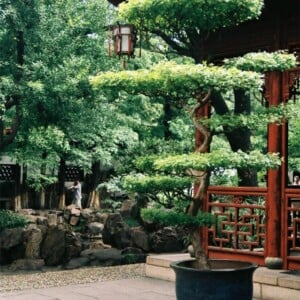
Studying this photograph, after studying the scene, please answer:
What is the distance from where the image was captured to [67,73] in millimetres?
12180

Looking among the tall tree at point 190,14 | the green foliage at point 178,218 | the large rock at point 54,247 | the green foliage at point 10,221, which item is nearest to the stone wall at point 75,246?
the large rock at point 54,247

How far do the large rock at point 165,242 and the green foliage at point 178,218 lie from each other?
8879mm

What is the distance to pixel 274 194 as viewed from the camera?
7.12 m

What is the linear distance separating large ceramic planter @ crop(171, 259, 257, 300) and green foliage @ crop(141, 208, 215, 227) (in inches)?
15.1

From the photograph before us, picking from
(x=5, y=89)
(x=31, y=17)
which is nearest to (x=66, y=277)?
(x=5, y=89)

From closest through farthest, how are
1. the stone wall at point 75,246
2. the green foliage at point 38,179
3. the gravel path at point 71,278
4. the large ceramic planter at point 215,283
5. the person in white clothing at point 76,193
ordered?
the large ceramic planter at point 215,283, the gravel path at point 71,278, the stone wall at point 75,246, the green foliage at point 38,179, the person in white clothing at point 76,193

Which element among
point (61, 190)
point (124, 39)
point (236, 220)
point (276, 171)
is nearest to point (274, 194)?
point (276, 171)

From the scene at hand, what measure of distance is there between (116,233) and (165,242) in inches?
64.1

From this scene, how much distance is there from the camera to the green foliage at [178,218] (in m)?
5.22

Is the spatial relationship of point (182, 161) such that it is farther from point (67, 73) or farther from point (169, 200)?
point (67, 73)

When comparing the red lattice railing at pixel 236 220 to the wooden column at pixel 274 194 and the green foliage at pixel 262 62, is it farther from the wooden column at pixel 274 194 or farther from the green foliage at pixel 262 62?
the green foliage at pixel 262 62

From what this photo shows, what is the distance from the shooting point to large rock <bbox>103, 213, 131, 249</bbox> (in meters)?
15.0

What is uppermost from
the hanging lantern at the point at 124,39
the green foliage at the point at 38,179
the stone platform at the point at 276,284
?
the hanging lantern at the point at 124,39

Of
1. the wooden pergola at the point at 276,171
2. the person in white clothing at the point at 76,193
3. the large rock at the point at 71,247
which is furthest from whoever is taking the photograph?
the person in white clothing at the point at 76,193
